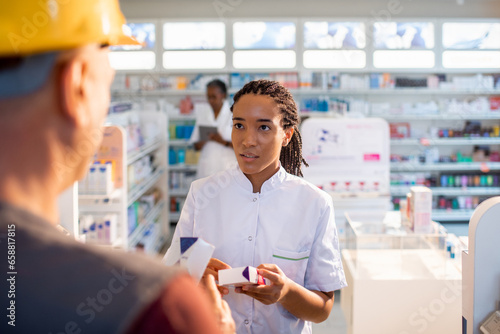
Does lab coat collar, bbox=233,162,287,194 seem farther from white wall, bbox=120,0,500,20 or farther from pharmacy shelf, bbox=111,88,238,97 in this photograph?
white wall, bbox=120,0,500,20

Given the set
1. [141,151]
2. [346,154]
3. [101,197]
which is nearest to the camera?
[101,197]

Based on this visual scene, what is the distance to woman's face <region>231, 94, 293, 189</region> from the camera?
181 centimetres

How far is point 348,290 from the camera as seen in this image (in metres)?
3.24

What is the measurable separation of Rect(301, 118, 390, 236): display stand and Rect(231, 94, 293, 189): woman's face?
282cm

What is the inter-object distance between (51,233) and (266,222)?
4.20 feet

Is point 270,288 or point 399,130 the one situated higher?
point 399,130

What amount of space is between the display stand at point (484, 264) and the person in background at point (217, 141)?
13.4 feet

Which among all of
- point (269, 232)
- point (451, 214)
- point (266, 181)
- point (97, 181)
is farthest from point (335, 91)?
point (269, 232)

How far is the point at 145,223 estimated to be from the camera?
217 inches

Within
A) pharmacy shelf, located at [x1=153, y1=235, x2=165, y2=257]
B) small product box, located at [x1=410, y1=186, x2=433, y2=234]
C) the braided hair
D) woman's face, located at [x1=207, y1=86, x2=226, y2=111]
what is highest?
woman's face, located at [x1=207, y1=86, x2=226, y2=111]

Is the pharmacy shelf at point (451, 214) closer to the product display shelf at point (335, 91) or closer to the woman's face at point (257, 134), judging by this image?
the product display shelf at point (335, 91)

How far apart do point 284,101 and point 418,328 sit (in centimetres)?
181

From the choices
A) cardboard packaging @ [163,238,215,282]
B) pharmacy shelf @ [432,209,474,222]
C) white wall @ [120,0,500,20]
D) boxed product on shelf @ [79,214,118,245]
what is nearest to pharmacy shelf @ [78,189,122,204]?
boxed product on shelf @ [79,214,118,245]

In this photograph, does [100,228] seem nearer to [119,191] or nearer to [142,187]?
[119,191]
